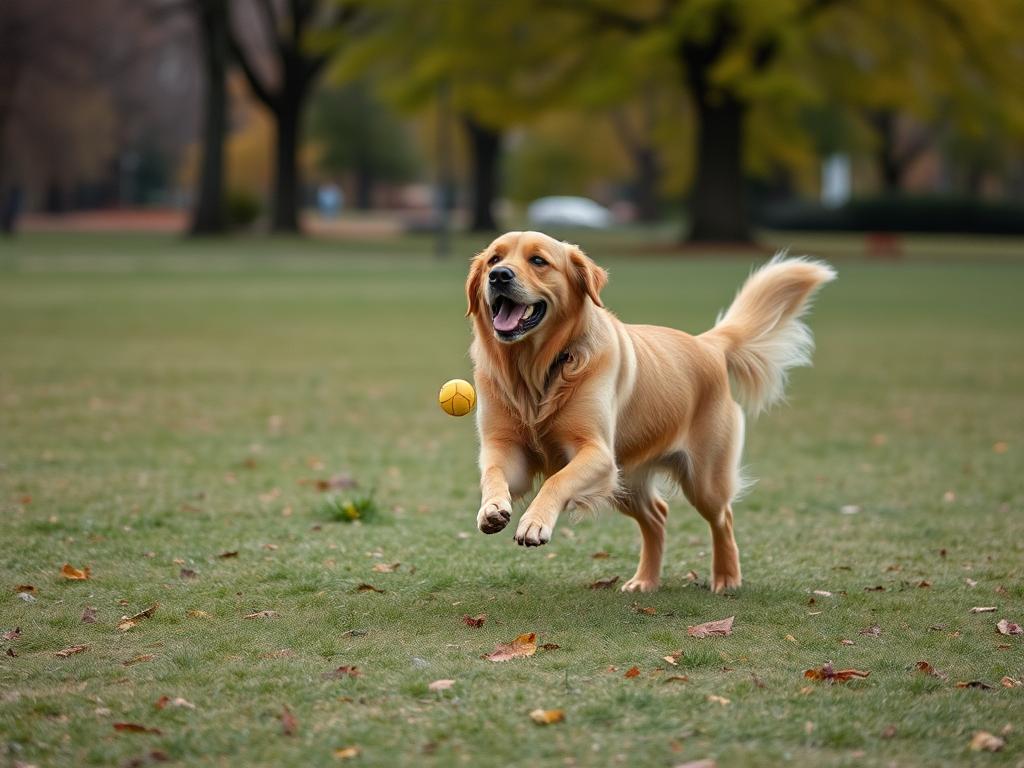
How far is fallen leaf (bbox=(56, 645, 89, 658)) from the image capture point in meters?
5.13

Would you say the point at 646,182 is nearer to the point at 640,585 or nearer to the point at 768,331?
the point at 768,331

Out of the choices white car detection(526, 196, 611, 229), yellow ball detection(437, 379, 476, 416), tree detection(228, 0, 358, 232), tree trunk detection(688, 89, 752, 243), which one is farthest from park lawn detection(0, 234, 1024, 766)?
white car detection(526, 196, 611, 229)

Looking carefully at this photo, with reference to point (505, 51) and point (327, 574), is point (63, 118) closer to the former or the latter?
point (505, 51)

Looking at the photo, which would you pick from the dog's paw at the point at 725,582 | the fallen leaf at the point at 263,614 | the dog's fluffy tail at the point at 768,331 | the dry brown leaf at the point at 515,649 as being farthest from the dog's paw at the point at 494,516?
the dog's fluffy tail at the point at 768,331

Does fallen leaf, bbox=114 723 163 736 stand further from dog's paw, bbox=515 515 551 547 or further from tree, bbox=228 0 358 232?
tree, bbox=228 0 358 232

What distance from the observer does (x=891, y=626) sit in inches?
224

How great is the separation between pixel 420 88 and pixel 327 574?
35.9 meters

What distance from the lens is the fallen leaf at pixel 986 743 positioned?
4184 mm

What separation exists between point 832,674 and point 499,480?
1.61 meters

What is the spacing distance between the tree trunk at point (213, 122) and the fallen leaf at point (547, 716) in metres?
45.0

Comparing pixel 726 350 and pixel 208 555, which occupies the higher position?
pixel 726 350

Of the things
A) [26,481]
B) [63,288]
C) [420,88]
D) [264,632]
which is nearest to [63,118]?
[420,88]

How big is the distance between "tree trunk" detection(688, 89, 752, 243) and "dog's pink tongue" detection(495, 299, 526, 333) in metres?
33.7

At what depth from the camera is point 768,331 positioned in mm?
7125
